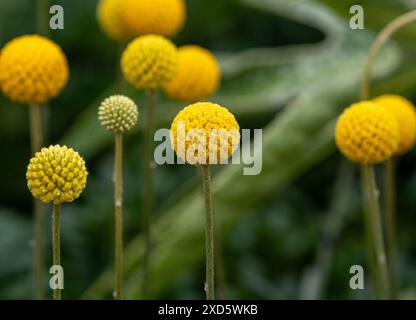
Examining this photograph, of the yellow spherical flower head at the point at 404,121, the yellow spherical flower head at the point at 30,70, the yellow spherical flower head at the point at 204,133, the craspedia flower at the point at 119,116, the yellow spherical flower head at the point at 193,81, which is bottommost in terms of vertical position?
the yellow spherical flower head at the point at 204,133

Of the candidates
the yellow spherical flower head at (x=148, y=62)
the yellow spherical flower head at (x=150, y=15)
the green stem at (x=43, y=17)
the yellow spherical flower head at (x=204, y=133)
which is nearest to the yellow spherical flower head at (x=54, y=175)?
the yellow spherical flower head at (x=204, y=133)

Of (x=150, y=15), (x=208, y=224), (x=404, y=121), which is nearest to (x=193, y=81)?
(x=150, y=15)

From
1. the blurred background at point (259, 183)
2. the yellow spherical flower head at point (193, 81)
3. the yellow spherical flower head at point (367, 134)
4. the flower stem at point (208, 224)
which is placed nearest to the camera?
the flower stem at point (208, 224)

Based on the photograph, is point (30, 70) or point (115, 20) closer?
point (30, 70)

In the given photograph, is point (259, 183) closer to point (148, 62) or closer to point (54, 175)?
point (148, 62)

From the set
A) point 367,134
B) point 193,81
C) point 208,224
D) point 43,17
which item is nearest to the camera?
point 208,224

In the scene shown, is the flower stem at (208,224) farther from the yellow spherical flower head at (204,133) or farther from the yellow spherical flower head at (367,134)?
the yellow spherical flower head at (367,134)

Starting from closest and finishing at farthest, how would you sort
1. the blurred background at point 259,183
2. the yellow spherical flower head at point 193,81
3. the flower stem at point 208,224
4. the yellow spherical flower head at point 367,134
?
the flower stem at point 208,224, the yellow spherical flower head at point 367,134, the yellow spherical flower head at point 193,81, the blurred background at point 259,183
